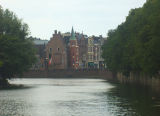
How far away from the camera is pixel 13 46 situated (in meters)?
90.4

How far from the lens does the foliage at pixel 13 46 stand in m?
89.6

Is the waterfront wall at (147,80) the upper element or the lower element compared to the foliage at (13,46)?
lower

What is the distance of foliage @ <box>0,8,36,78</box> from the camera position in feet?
294

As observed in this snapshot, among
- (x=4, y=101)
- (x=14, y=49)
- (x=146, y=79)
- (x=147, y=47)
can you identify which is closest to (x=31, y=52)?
(x=14, y=49)

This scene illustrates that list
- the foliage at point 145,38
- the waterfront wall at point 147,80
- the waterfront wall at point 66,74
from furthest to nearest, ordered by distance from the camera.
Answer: the waterfront wall at point 66,74, the waterfront wall at point 147,80, the foliage at point 145,38

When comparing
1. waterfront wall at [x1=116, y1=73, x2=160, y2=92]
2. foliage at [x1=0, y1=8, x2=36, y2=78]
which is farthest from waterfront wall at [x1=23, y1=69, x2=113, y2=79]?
foliage at [x1=0, y1=8, x2=36, y2=78]

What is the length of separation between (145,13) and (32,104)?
34342 millimetres

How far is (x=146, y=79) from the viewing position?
102938 millimetres

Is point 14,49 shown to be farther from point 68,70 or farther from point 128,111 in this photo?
point 68,70

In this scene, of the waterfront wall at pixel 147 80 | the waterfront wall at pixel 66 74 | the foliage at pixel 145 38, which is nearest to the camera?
the foliage at pixel 145 38

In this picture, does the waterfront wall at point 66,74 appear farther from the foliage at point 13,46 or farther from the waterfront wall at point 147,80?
the foliage at point 13,46

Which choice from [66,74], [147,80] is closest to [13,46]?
[147,80]

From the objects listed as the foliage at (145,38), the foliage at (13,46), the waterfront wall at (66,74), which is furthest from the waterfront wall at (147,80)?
the waterfront wall at (66,74)

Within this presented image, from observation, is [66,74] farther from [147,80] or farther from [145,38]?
[145,38]
